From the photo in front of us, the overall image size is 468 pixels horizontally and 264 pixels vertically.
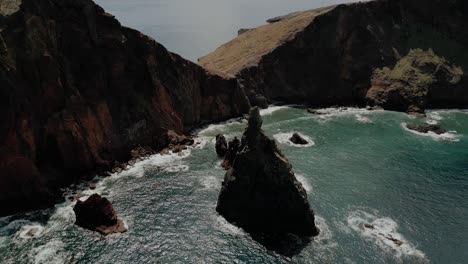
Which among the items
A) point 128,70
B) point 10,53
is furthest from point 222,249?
point 128,70

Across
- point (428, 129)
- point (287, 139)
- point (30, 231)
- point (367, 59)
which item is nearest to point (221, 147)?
point (287, 139)

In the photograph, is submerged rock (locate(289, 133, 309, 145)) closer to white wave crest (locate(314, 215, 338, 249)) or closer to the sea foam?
white wave crest (locate(314, 215, 338, 249))

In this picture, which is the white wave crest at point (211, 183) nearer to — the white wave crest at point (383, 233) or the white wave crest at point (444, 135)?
the white wave crest at point (383, 233)

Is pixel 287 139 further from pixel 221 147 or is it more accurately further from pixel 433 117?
pixel 433 117

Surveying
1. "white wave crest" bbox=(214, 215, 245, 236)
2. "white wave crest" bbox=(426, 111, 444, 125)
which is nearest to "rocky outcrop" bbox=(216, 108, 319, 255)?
"white wave crest" bbox=(214, 215, 245, 236)

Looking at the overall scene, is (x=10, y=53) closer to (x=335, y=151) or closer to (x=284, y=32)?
(x=335, y=151)
